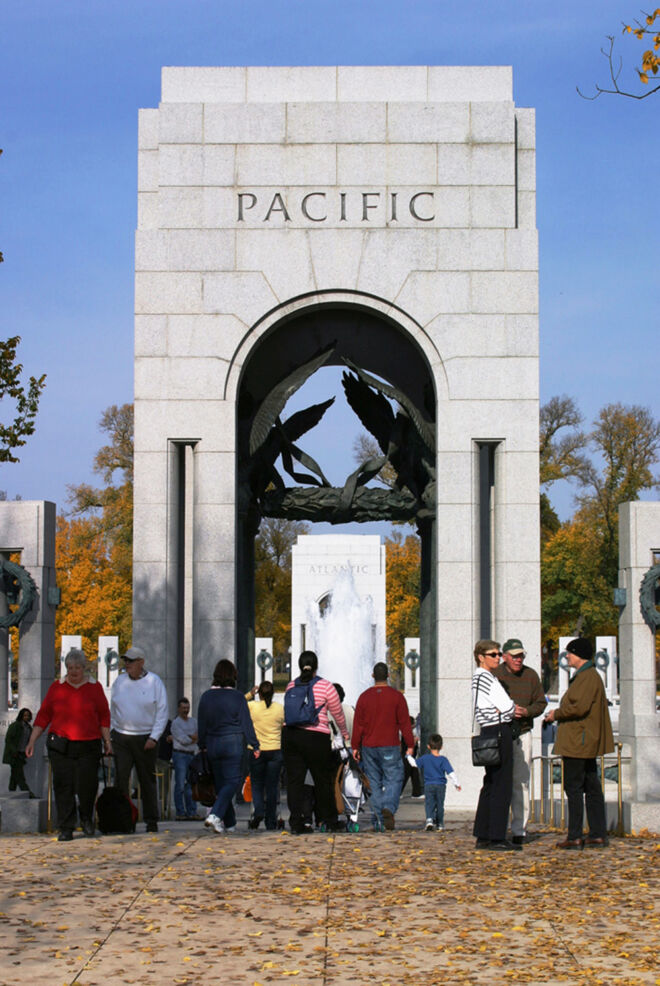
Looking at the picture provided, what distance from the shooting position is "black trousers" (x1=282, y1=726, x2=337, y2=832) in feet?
42.2

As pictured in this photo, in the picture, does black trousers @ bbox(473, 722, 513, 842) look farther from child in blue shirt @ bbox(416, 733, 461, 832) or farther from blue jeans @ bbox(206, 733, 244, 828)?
blue jeans @ bbox(206, 733, 244, 828)

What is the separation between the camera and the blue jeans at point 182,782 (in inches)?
643

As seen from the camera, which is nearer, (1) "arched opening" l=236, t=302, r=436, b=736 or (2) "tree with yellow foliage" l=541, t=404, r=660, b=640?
(1) "arched opening" l=236, t=302, r=436, b=736

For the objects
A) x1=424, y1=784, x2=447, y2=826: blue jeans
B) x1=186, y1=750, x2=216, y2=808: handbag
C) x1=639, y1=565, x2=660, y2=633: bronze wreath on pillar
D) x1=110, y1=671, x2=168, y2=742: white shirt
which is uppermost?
→ x1=639, y1=565, x2=660, y2=633: bronze wreath on pillar

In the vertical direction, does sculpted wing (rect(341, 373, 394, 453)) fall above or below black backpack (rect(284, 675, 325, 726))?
above

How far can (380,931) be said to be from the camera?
8.12 metres

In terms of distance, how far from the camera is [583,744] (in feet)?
37.3

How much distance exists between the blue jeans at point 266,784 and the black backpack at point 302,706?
95 cm

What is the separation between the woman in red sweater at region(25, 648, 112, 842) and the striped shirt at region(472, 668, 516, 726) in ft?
11.2

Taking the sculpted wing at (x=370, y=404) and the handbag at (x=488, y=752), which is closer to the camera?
the handbag at (x=488, y=752)

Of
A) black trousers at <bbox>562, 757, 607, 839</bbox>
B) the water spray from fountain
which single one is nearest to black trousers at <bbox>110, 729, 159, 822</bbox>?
black trousers at <bbox>562, 757, 607, 839</bbox>

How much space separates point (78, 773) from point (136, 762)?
739mm

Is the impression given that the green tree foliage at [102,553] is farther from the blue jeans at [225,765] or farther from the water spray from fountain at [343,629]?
the blue jeans at [225,765]

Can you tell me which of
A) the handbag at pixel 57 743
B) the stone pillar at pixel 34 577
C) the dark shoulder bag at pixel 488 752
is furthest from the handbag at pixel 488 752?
the stone pillar at pixel 34 577
